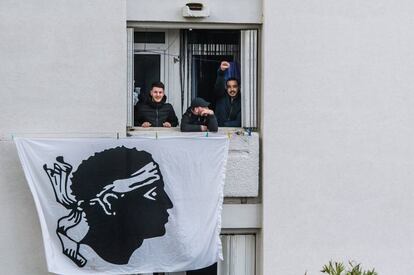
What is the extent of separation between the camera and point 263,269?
38.2 ft

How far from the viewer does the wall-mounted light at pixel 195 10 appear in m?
11.5

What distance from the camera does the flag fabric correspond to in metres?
11.1

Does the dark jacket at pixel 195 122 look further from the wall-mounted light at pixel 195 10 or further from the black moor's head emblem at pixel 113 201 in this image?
the wall-mounted light at pixel 195 10

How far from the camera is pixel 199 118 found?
11688 millimetres

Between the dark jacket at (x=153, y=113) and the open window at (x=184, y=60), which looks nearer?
the dark jacket at (x=153, y=113)

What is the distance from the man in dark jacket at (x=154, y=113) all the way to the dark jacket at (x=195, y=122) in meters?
0.24

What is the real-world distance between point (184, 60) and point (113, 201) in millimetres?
2162

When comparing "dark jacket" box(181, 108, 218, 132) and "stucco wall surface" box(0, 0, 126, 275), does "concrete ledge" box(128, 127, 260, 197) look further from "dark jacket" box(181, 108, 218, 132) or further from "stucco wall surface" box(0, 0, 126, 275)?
"stucco wall surface" box(0, 0, 126, 275)

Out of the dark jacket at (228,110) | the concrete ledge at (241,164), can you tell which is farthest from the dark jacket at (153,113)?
the dark jacket at (228,110)

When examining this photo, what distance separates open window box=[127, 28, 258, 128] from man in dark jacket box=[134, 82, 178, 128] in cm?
19
